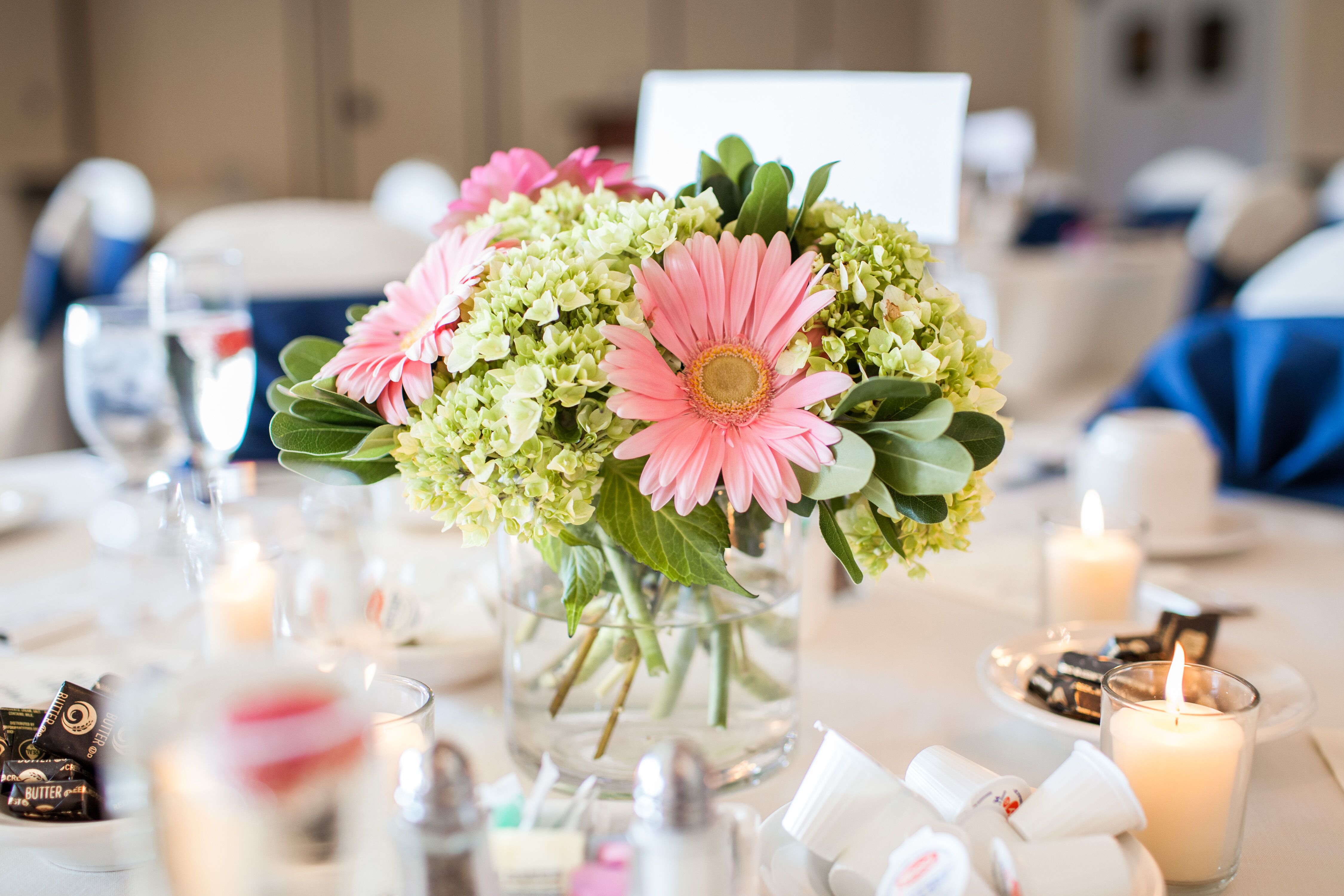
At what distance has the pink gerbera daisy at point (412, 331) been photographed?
0.49 m

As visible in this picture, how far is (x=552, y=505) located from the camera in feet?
1.61

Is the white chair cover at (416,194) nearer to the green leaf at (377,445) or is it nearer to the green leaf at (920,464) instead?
the green leaf at (377,445)

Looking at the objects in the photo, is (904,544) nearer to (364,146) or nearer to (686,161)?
(686,161)

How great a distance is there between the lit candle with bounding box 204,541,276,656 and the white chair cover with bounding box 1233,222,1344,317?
4.22 ft

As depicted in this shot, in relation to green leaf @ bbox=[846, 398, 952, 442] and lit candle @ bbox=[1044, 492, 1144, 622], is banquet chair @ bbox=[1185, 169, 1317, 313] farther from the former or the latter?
green leaf @ bbox=[846, 398, 952, 442]

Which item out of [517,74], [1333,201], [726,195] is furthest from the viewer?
[517,74]

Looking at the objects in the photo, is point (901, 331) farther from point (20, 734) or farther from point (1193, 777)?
point (20, 734)

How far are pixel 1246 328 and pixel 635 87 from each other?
607 cm

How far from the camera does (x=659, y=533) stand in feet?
1.68

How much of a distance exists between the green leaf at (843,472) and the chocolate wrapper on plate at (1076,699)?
0.23 m

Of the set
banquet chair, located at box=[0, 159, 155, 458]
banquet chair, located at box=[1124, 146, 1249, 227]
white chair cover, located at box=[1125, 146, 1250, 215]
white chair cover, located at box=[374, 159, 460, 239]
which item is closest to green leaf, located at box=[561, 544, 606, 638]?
banquet chair, located at box=[0, 159, 155, 458]

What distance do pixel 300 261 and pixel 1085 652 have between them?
5.11 feet

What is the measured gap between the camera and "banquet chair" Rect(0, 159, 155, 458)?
223 centimetres

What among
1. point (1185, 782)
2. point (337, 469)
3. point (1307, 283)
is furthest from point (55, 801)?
point (1307, 283)
